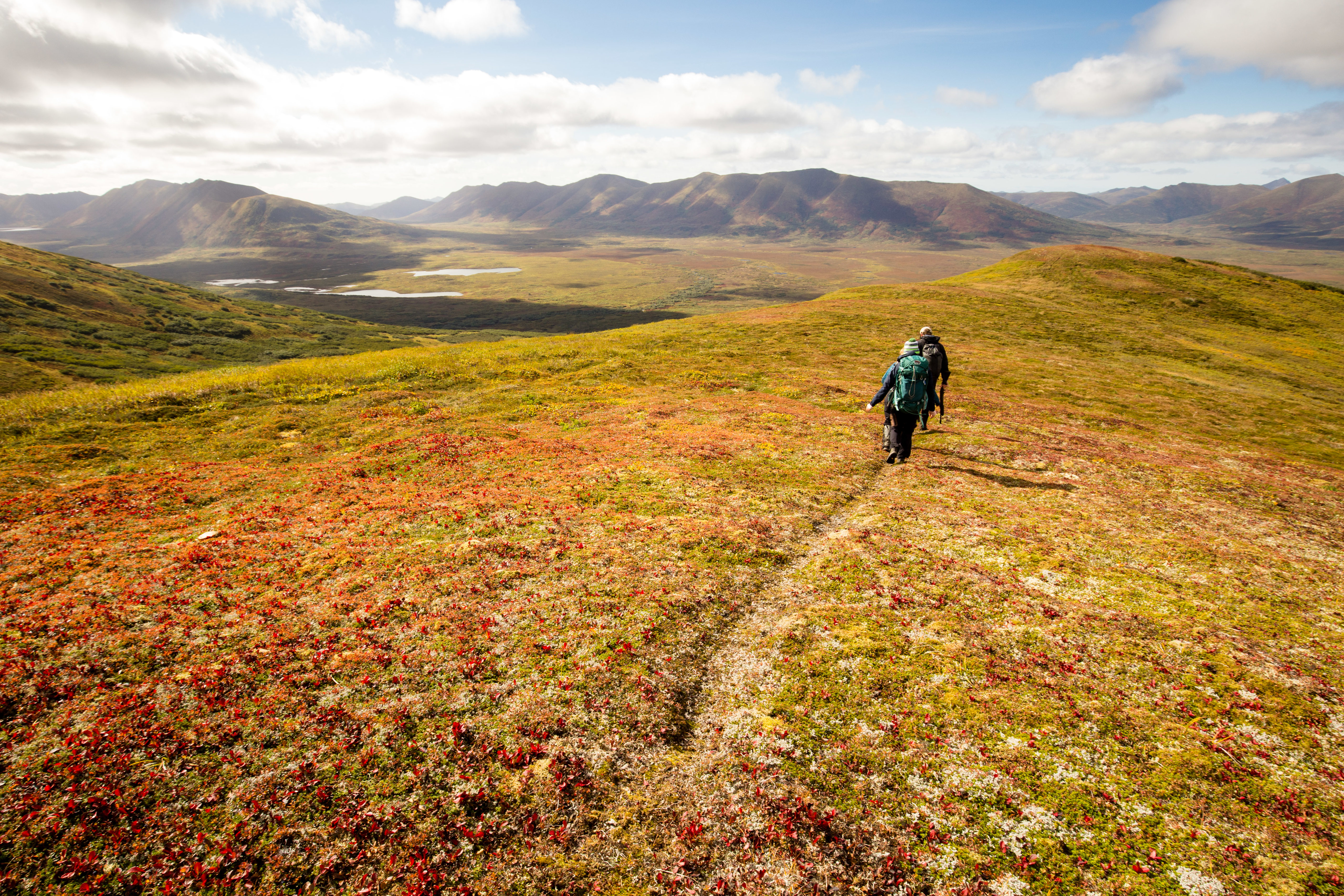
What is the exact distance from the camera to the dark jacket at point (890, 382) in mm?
20094

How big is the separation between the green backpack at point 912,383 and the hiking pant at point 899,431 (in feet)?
2.23

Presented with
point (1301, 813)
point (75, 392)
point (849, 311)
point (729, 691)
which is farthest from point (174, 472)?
point (849, 311)

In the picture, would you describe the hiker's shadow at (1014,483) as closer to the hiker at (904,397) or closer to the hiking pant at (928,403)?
the hiker at (904,397)

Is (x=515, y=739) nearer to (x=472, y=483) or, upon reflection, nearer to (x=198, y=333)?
(x=472, y=483)

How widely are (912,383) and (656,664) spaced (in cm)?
1422

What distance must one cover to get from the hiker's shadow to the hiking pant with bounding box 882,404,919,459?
6.63ft

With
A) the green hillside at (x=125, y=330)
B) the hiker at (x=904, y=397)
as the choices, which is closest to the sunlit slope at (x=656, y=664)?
the hiker at (x=904, y=397)

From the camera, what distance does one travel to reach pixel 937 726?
9.53 metres

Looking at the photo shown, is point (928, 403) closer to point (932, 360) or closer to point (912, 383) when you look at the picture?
point (912, 383)

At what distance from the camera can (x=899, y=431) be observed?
21531 millimetres

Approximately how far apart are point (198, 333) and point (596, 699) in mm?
164113

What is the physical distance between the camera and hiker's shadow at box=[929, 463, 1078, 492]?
21.0 metres

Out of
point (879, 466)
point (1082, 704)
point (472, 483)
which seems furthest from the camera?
point (879, 466)

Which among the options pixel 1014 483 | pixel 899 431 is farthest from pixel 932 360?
pixel 1014 483
